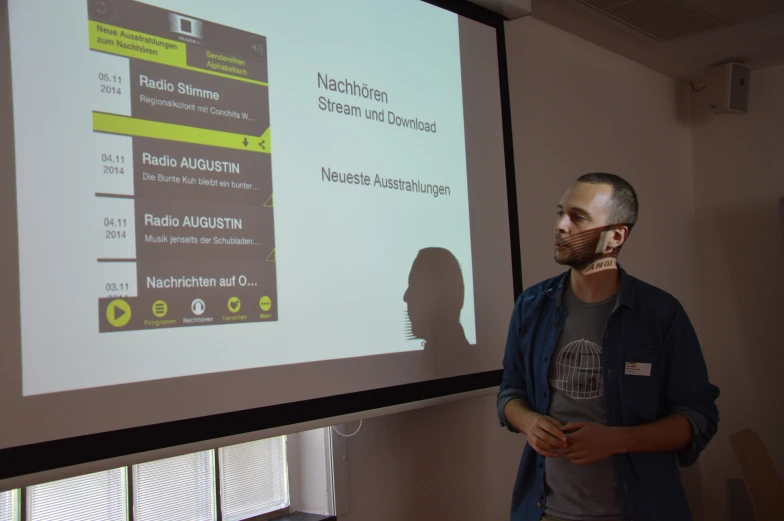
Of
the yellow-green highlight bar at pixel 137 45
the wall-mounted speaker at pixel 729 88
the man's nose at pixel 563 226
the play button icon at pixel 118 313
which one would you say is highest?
the wall-mounted speaker at pixel 729 88

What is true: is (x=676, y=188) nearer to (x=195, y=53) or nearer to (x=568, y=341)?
(x=568, y=341)

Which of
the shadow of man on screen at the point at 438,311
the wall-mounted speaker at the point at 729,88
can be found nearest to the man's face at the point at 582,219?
the shadow of man on screen at the point at 438,311

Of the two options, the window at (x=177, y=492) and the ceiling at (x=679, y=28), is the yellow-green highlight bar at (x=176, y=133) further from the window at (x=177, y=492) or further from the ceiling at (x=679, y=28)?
the ceiling at (x=679, y=28)

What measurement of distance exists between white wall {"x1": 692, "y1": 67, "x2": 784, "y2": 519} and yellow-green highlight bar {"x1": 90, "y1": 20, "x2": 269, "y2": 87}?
3.66 metres

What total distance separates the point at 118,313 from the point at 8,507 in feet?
2.01

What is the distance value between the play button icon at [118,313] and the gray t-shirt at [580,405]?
1.10m

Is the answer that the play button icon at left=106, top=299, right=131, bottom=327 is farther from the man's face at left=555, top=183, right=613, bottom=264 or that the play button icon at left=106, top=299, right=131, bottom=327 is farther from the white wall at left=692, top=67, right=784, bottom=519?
the white wall at left=692, top=67, right=784, bottom=519

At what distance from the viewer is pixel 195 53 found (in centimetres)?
178

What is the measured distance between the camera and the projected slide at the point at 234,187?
150 cm

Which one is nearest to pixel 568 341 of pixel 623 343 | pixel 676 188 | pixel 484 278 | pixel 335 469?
pixel 623 343

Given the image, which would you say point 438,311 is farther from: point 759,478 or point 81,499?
point 759,478

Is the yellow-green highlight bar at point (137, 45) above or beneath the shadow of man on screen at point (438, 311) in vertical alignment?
above

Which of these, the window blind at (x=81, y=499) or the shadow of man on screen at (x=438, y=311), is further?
the shadow of man on screen at (x=438, y=311)

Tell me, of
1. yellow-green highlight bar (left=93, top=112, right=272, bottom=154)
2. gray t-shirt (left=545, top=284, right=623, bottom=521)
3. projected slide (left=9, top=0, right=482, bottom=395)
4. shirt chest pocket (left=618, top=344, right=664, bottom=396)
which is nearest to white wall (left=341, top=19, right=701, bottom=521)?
projected slide (left=9, top=0, right=482, bottom=395)
